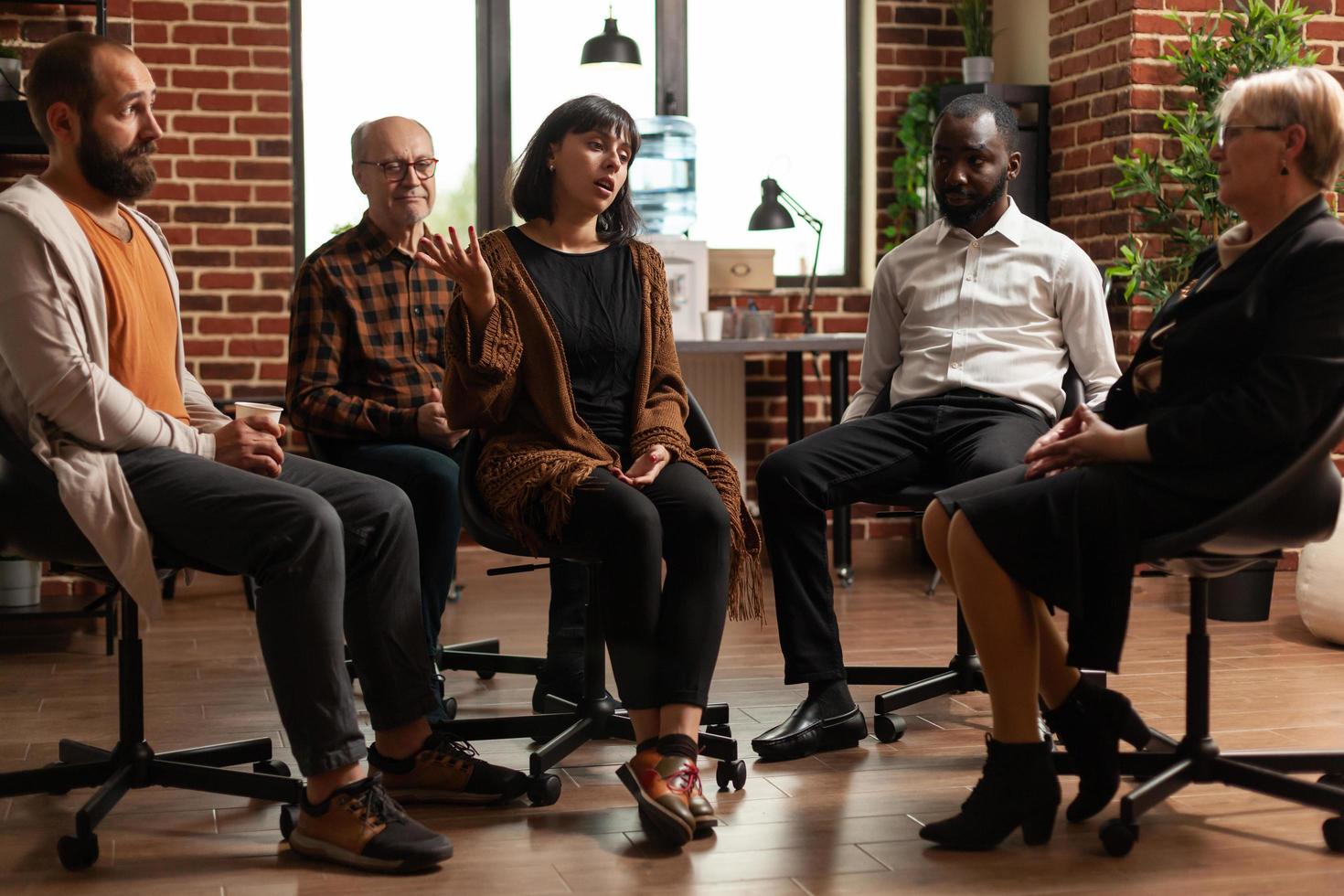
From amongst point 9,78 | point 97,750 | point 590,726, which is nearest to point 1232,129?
point 590,726

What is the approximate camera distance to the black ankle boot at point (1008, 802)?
2.17m

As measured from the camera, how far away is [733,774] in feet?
8.26

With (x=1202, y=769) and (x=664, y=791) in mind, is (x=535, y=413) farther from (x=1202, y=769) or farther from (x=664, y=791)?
(x=1202, y=769)

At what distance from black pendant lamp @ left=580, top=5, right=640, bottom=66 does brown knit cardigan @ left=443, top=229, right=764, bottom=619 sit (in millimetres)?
2541

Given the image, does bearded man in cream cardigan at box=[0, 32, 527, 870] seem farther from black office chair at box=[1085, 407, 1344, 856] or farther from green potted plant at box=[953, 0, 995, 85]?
green potted plant at box=[953, 0, 995, 85]

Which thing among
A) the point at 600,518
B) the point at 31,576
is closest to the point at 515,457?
the point at 600,518

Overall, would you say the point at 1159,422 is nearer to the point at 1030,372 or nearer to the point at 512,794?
the point at 1030,372

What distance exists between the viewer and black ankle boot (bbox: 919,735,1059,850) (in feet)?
7.11

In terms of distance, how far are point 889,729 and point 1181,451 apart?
0.95 meters

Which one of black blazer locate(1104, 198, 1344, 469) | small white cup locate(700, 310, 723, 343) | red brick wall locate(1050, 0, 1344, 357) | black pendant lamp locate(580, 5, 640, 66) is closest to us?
black blazer locate(1104, 198, 1344, 469)

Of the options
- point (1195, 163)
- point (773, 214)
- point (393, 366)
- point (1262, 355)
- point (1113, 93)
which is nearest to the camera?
point (1262, 355)

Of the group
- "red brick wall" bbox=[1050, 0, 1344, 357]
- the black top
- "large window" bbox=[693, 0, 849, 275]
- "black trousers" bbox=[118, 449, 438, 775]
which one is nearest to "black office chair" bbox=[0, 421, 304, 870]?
"black trousers" bbox=[118, 449, 438, 775]

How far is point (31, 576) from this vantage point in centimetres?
407

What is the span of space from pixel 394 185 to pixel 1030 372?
4.59 ft
